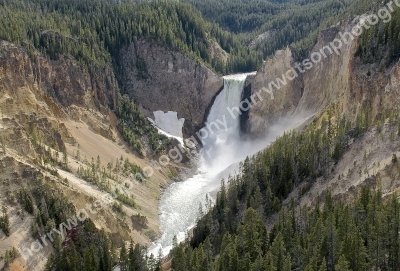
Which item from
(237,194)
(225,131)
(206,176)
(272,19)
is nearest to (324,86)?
(206,176)

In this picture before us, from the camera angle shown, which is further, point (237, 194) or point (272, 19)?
point (272, 19)

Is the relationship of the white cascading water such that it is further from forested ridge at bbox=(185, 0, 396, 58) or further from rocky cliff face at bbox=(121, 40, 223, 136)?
forested ridge at bbox=(185, 0, 396, 58)

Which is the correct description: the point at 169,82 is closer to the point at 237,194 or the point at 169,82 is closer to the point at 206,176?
the point at 206,176

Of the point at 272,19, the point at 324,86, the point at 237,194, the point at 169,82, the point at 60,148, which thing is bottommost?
the point at 272,19

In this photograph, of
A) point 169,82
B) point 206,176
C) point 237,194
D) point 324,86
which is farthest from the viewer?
point 169,82

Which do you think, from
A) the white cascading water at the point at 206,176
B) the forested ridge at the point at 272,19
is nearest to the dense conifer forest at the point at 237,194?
the white cascading water at the point at 206,176

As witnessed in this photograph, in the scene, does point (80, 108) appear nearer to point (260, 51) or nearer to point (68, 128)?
point (68, 128)

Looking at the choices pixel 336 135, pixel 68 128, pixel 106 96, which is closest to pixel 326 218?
pixel 336 135

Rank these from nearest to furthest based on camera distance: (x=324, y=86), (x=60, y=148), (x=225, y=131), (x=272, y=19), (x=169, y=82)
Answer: (x=60, y=148) → (x=324, y=86) → (x=225, y=131) → (x=169, y=82) → (x=272, y=19)

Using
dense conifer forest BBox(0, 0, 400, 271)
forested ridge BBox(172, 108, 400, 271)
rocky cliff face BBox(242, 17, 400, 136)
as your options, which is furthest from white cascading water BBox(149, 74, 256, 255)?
forested ridge BBox(172, 108, 400, 271)
